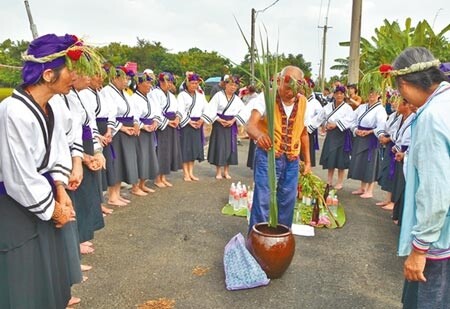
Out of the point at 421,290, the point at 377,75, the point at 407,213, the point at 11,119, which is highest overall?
the point at 377,75

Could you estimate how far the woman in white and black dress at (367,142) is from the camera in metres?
6.18

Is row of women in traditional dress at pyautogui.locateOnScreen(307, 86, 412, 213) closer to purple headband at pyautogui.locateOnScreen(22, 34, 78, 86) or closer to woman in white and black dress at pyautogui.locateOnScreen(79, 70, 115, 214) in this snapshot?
woman in white and black dress at pyautogui.locateOnScreen(79, 70, 115, 214)

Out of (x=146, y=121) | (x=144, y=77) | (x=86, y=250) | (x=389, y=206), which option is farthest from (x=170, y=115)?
(x=389, y=206)

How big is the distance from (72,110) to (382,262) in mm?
3288

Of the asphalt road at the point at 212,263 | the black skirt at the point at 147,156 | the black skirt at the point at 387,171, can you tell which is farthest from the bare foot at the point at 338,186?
the black skirt at the point at 147,156

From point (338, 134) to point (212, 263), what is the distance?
3.88 meters

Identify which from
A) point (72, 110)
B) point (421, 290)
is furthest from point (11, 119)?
point (421, 290)

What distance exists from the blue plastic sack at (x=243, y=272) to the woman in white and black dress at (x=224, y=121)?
385cm

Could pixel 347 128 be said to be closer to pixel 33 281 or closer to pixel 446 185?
pixel 446 185

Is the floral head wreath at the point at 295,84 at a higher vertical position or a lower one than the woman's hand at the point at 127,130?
higher

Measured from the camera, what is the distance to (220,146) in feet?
24.9

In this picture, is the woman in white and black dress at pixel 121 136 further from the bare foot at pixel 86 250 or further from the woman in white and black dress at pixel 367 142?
the woman in white and black dress at pixel 367 142

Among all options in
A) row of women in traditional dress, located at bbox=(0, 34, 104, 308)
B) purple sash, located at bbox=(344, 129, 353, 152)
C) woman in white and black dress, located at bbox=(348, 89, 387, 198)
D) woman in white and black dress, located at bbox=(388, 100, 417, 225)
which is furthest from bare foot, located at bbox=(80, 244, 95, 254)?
purple sash, located at bbox=(344, 129, 353, 152)

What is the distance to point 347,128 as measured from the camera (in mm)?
6770
